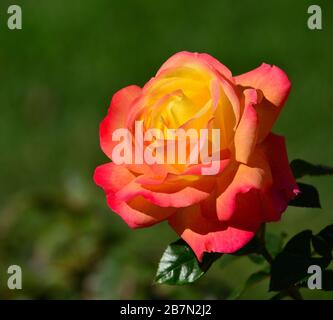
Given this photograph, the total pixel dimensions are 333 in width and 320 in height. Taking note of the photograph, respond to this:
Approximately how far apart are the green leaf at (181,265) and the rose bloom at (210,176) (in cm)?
5

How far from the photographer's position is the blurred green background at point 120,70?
2.55 m

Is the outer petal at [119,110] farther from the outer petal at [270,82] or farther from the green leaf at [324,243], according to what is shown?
the green leaf at [324,243]

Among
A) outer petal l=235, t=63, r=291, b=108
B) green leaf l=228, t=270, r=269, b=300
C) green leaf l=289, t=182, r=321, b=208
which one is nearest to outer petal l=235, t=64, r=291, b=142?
outer petal l=235, t=63, r=291, b=108

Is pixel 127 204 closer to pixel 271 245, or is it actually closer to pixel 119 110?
pixel 119 110

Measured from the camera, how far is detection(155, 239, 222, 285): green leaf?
0.92 metres

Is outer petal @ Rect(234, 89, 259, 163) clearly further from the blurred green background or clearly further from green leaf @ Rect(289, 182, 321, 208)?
the blurred green background

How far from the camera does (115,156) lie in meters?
0.91

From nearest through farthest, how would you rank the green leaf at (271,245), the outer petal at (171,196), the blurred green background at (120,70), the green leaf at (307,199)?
the outer petal at (171,196), the green leaf at (307,199), the green leaf at (271,245), the blurred green background at (120,70)

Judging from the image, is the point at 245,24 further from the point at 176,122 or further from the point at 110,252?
the point at 176,122

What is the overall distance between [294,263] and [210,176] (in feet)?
0.52

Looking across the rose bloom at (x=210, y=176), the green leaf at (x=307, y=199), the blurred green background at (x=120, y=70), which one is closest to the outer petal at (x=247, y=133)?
the rose bloom at (x=210, y=176)

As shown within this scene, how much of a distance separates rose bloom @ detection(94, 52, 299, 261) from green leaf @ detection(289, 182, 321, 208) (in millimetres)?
69

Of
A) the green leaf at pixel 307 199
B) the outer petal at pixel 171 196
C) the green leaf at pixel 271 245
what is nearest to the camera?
the outer petal at pixel 171 196

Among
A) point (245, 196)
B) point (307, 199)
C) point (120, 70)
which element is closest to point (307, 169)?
point (307, 199)
